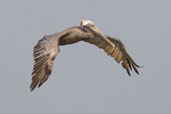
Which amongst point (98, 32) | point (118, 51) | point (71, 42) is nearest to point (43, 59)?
point (71, 42)

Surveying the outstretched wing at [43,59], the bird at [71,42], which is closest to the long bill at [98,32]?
the bird at [71,42]

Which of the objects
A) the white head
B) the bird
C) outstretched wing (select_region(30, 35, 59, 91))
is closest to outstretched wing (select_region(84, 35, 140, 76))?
the bird

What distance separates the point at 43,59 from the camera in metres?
22.3

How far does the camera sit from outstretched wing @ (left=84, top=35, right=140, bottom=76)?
2689 centimetres

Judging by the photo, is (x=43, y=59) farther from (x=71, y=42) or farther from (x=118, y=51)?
(x=118, y=51)

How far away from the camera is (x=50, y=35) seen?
24031mm

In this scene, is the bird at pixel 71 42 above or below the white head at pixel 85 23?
below

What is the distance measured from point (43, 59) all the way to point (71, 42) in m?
2.66

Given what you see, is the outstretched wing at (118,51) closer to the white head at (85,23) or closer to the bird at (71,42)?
the bird at (71,42)

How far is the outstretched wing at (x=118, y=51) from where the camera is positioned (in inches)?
1059

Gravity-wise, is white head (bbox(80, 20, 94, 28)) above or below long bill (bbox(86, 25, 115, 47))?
above

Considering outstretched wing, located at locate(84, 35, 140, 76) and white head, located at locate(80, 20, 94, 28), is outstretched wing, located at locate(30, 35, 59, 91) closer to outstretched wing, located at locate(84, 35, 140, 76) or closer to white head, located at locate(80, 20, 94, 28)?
white head, located at locate(80, 20, 94, 28)

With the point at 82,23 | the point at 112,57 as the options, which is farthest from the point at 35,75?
the point at 112,57

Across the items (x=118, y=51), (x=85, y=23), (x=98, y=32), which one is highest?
(x=85, y=23)
